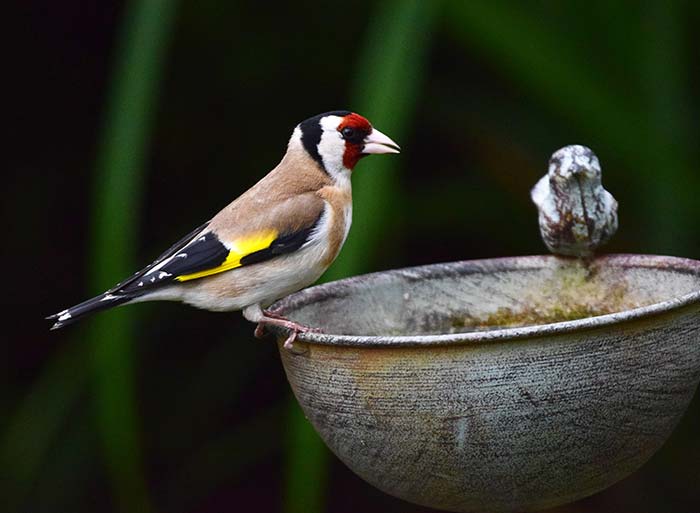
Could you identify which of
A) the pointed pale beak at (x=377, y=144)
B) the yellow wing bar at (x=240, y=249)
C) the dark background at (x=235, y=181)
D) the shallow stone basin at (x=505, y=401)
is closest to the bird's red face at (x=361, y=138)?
the pointed pale beak at (x=377, y=144)

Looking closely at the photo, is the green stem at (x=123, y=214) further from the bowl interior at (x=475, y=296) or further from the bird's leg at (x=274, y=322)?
the bowl interior at (x=475, y=296)

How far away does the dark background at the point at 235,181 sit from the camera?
346 centimetres

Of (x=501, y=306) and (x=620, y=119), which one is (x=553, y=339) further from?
(x=620, y=119)

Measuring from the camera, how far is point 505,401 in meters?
1.71

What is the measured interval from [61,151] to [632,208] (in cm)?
214

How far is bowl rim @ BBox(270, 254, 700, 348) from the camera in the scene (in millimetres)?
1669

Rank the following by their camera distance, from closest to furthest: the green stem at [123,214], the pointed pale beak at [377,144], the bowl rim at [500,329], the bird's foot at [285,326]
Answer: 1. the bowl rim at [500,329]
2. the bird's foot at [285,326]
3. the pointed pale beak at [377,144]
4. the green stem at [123,214]

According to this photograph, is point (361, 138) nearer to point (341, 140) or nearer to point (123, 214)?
point (341, 140)

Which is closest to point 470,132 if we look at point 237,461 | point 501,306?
point 237,461

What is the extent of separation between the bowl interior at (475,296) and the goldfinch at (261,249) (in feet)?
0.43

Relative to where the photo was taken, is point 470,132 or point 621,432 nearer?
point 621,432

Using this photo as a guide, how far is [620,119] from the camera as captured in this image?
10.8 ft

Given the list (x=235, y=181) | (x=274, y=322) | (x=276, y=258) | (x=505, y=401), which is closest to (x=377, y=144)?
(x=276, y=258)

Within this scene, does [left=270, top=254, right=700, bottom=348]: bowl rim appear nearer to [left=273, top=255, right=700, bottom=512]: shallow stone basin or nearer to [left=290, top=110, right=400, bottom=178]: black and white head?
[left=273, top=255, right=700, bottom=512]: shallow stone basin
